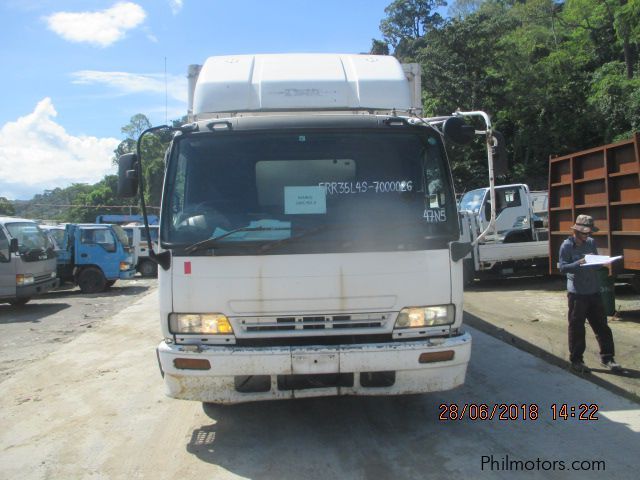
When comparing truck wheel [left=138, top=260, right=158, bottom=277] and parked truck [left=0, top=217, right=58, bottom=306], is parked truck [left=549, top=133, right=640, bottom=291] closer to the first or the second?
parked truck [left=0, top=217, right=58, bottom=306]

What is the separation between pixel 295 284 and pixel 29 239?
36.4ft

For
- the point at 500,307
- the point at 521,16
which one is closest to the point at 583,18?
the point at 521,16

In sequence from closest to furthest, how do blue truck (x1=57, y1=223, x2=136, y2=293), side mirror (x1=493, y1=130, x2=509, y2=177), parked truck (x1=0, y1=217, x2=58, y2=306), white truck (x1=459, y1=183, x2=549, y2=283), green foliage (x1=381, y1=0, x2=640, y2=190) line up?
side mirror (x1=493, y1=130, x2=509, y2=177), parked truck (x1=0, y1=217, x2=58, y2=306), white truck (x1=459, y1=183, x2=549, y2=283), blue truck (x1=57, y1=223, x2=136, y2=293), green foliage (x1=381, y1=0, x2=640, y2=190)

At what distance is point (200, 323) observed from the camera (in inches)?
154

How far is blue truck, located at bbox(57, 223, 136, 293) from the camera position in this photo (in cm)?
1627

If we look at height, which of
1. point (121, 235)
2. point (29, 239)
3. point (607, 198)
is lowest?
Answer: point (29, 239)

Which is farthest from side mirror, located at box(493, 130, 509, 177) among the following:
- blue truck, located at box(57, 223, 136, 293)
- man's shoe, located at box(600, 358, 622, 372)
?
blue truck, located at box(57, 223, 136, 293)

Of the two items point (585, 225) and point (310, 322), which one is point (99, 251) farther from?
point (585, 225)

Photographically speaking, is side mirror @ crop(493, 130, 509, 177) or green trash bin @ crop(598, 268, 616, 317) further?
green trash bin @ crop(598, 268, 616, 317)

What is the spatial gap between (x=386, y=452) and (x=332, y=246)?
5.23 ft

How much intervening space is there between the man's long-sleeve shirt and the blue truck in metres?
13.8

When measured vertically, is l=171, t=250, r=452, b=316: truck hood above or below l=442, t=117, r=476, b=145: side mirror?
below

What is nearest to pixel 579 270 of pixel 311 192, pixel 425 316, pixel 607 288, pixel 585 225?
pixel 585 225

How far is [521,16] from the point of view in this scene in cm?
3447
